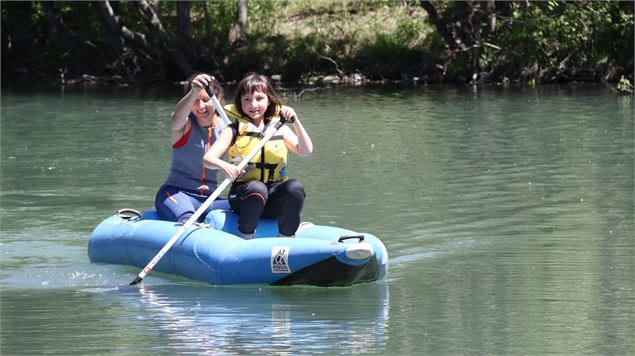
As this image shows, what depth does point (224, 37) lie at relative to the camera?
2708 cm

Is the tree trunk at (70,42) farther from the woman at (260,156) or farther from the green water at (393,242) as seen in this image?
the woman at (260,156)

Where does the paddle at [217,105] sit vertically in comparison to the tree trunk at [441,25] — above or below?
above

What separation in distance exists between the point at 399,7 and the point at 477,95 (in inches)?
245

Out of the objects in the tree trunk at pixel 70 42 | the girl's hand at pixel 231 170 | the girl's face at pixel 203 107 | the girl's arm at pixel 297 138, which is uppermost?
the girl's face at pixel 203 107

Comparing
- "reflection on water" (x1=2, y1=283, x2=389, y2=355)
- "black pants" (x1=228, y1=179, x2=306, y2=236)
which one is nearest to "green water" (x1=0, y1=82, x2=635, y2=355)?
"reflection on water" (x1=2, y1=283, x2=389, y2=355)

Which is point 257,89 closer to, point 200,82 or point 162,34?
point 200,82

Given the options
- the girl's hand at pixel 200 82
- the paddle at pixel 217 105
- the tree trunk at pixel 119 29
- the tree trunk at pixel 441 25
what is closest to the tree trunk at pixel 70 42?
the tree trunk at pixel 119 29

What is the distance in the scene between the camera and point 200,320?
664 cm

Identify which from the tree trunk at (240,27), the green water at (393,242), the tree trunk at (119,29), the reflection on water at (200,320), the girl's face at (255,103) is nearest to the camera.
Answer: the reflection on water at (200,320)

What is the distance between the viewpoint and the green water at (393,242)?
6.27m

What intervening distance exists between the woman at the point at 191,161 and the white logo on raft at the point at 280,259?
94 cm

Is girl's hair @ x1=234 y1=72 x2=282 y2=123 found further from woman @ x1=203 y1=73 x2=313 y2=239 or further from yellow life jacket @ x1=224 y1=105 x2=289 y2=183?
yellow life jacket @ x1=224 y1=105 x2=289 y2=183

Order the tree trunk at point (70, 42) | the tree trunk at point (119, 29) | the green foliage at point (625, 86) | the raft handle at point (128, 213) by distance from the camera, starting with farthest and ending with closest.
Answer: the tree trunk at point (70, 42)
the tree trunk at point (119, 29)
the green foliage at point (625, 86)
the raft handle at point (128, 213)

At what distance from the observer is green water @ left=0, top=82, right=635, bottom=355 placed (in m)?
6.27
